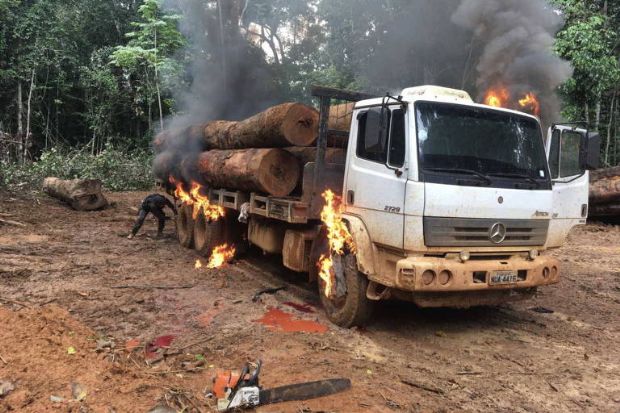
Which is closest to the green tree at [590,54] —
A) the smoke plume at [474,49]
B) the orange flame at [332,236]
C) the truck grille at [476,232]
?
the smoke plume at [474,49]

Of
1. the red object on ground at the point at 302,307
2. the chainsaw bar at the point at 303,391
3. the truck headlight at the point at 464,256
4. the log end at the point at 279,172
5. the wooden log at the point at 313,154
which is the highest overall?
the wooden log at the point at 313,154

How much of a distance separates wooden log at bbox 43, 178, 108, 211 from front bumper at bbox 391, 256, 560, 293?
1214 cm

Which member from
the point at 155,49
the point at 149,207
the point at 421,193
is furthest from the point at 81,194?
the point at 421,193

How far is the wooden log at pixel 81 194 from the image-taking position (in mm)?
14242

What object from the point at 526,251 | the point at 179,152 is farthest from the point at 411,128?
the point at 179,152

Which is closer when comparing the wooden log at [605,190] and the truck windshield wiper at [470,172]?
the truck windshield wiper at [470,172]

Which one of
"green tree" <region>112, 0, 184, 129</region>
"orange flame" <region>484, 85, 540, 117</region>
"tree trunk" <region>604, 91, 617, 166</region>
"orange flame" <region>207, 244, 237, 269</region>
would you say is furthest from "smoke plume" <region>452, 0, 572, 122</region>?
"green tree" <region>112, 0, 184, 129</region>

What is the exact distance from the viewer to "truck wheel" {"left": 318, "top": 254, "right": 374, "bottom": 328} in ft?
17.4

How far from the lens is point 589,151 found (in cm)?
565

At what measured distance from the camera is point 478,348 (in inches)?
198

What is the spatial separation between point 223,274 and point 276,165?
2498 mm

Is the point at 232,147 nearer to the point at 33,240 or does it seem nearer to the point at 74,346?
the point at 74,346

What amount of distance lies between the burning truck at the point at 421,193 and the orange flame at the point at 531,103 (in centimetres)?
2

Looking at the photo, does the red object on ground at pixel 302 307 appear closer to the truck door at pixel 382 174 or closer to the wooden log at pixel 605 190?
the truck door at pixel 382 174
